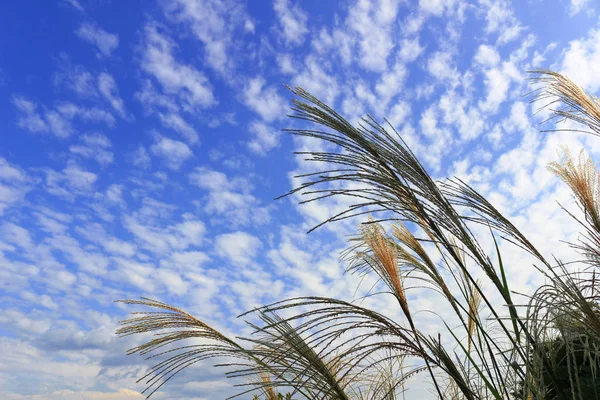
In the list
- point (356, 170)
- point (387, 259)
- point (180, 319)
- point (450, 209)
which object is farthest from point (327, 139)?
point (180, 319)

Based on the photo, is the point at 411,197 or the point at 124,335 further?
the point at 124,335

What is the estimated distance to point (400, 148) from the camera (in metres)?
1.63

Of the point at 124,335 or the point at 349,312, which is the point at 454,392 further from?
the point at 124,335

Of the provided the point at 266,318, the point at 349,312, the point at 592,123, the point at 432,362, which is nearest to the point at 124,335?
the point at 266,318

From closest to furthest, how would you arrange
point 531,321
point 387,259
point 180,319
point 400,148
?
1. point 531,321
2. point 400,148
3. point 180,319
4. point 387,259

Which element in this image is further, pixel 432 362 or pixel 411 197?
pixel 432 362

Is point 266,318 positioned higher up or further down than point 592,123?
further down

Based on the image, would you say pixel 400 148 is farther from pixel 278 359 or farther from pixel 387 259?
pixel 387 259

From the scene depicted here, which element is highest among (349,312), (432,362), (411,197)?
(411,197)

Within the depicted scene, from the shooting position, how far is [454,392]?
3.03 metres

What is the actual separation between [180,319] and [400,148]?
148 cm

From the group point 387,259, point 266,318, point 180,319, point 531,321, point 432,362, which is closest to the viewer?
point 531,321

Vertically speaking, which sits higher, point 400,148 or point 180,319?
point 400,148

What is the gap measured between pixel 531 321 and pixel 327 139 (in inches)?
35.0
